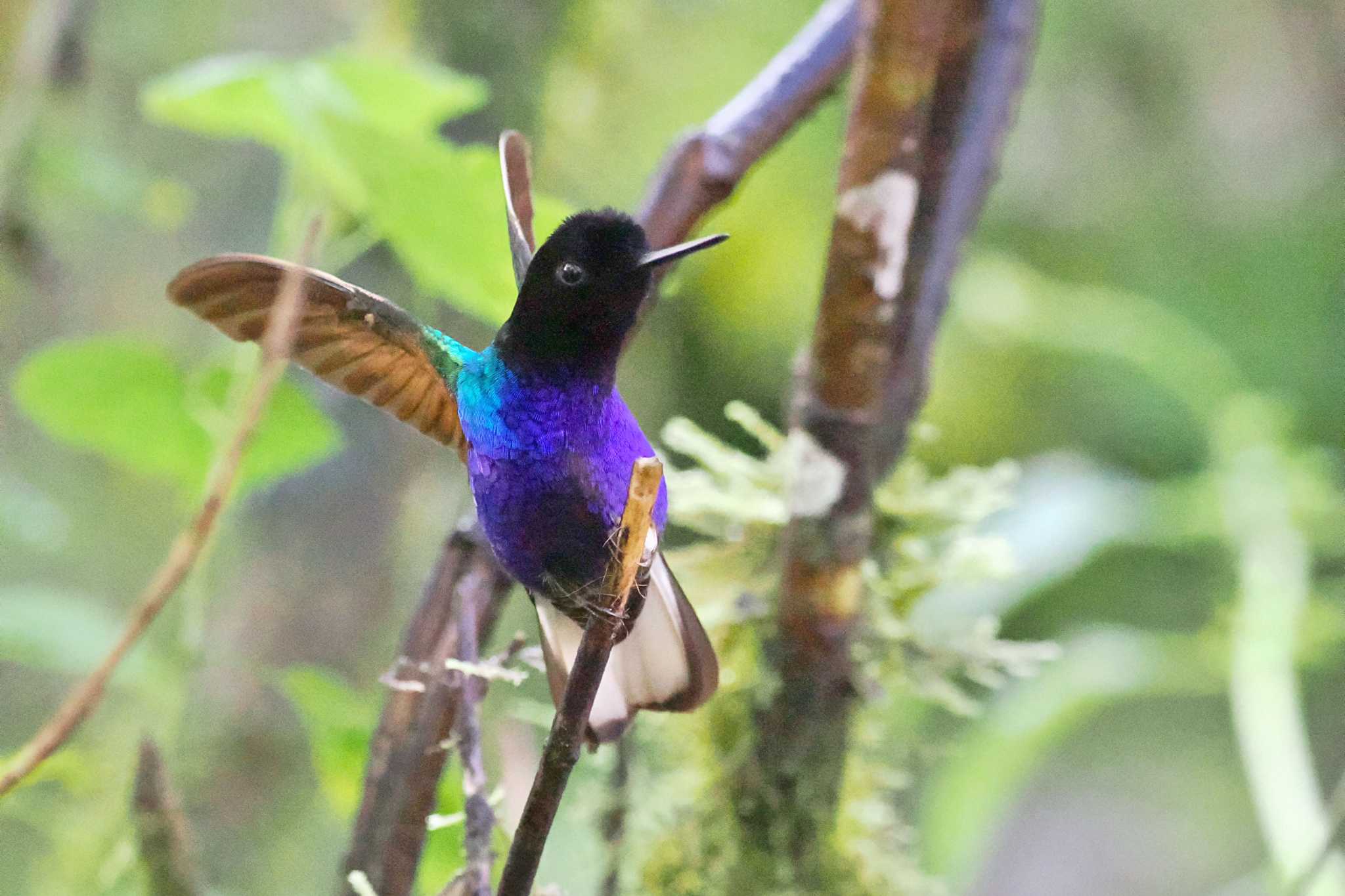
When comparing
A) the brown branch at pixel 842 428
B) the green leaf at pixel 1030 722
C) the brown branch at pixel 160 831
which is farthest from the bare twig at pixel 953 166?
the green leaf at pixel 1030 722

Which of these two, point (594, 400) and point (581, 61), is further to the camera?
point (581, 61)

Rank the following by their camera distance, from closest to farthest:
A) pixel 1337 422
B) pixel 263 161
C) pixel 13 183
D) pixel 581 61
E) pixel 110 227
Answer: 1. pixel 13 183
2. pixel 581 61
3. pixel 263 161
4. pixel 1337 422
5. pixel 110 227

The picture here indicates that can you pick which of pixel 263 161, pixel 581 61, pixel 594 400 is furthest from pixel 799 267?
pixel 594 400

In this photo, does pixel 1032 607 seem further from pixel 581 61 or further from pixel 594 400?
pixel 594 400

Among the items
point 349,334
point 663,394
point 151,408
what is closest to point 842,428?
point 349,334

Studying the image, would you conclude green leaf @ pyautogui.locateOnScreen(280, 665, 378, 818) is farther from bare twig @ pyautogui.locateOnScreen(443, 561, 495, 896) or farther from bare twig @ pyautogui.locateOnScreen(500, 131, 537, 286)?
bare twig @ pyautogui.locateOnScreen(500, 131, 537, 286)

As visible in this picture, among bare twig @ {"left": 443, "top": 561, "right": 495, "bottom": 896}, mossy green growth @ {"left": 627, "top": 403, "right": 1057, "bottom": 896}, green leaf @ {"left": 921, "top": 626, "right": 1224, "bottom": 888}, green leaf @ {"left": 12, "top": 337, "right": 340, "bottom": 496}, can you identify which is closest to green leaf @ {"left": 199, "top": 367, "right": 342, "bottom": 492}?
green leaf @ {"left": 12, "top": 337, "right": 340, "bottom": 496}

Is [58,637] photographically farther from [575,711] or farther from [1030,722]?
[1030,722]
